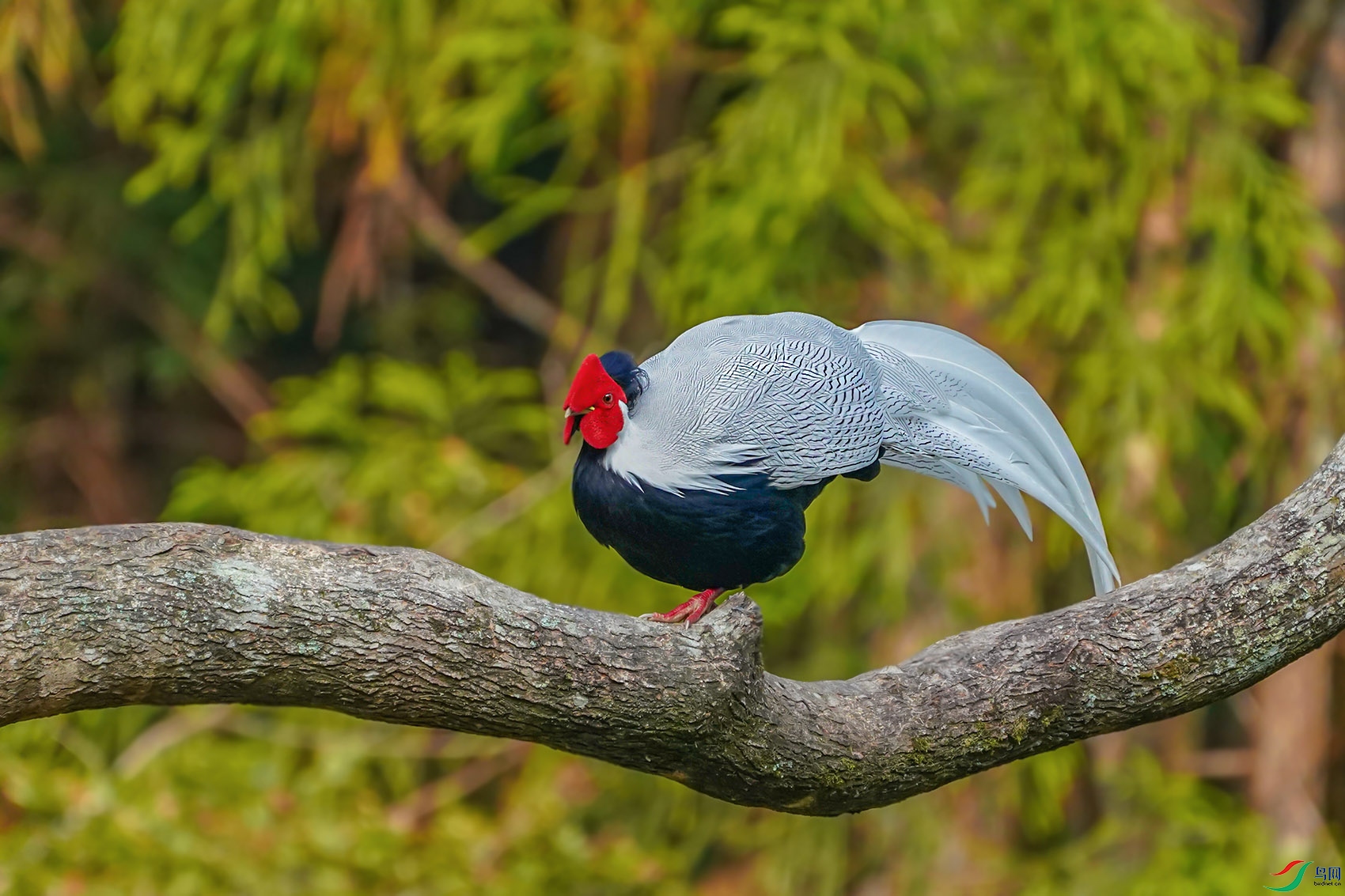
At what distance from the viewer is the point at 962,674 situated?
7.54 feet

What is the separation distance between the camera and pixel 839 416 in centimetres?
227

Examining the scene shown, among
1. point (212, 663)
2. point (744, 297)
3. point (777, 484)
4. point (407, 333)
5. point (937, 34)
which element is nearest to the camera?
point (212, 663)

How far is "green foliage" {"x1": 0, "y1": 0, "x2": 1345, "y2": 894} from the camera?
15.7ft

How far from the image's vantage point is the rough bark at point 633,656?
1844 millimetres

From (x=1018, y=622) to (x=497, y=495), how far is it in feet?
11.1

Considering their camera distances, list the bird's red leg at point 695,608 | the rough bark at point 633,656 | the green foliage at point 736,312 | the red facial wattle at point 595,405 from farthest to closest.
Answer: the green foliage at point 736,312, the bird's red leg at point 695,608, the red facial wattle at point 595,405, the rough bark at point 633,656

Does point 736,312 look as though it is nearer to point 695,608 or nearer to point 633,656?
point 695,608

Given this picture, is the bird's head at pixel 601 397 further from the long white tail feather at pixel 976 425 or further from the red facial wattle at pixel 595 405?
the long white tail feather at pixel 976 425

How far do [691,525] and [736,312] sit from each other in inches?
108

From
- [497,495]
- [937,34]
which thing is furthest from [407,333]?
[937,34]

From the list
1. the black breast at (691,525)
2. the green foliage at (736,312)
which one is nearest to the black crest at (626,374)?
the black breast at (691,525)

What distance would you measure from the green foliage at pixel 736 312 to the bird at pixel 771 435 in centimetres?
225

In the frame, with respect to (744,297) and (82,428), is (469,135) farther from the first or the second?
(82,428)

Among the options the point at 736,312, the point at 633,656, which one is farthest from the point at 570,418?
the point at 736,312
